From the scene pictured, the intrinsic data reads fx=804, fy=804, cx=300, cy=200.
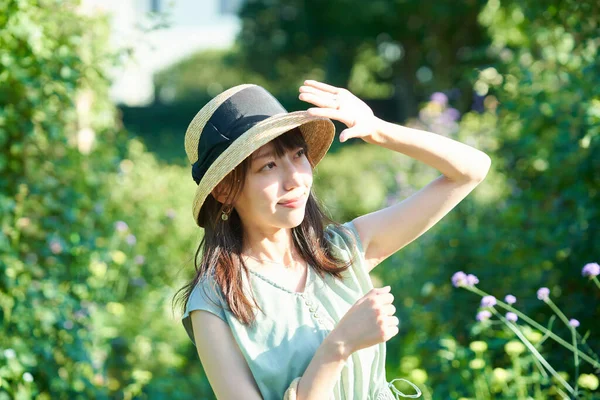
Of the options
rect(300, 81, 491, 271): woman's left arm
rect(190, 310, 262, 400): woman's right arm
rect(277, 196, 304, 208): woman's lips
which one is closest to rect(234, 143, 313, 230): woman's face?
rect(277, 196, 304, 208): woman's lips

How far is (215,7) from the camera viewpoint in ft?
98.9

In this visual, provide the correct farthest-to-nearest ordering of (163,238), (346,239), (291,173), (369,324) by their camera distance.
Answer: (163,238)
(346,239)
(291,173)
(369,324)

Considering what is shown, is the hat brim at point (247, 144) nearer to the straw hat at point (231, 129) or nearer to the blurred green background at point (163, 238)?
the straw hat at point (231, 129)

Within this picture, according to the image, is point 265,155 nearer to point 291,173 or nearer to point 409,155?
point 291,173

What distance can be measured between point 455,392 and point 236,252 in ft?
5.01

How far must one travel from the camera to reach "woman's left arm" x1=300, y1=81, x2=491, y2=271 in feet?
5.86

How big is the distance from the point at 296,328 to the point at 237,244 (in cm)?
26

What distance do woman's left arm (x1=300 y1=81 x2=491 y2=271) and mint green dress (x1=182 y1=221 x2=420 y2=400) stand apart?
0.08m

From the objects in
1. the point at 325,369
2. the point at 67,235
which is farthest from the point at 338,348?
the point at 67,235

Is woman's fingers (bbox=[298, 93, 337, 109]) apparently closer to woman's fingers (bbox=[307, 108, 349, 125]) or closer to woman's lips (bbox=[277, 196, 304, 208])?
woman's fingers (bbox=[307, 108, 349, 125])

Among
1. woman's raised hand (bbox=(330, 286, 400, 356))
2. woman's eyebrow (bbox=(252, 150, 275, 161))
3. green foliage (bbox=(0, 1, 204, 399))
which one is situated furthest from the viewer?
green foliage (bbox=(0, 1, 204, 399))

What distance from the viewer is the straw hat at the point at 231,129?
1813 millimetres

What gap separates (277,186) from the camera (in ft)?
6.00

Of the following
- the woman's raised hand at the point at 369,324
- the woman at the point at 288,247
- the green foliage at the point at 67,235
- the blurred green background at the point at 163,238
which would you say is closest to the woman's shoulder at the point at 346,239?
the woman at the point at 288,247
